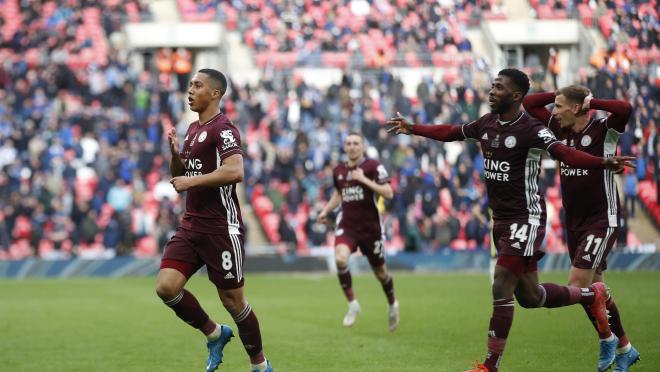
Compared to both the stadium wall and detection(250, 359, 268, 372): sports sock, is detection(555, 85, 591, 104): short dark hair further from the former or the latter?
the stadium wall

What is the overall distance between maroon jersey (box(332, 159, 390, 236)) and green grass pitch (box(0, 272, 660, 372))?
1385mm

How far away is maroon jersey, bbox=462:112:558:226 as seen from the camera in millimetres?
9438

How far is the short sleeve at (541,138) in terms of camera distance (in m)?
9.23

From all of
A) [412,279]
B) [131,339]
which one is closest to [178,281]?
[131,339]

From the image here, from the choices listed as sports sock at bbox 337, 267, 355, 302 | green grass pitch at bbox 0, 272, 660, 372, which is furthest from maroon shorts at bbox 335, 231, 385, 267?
green grass pitch at bbox 0, 272, 660, 372

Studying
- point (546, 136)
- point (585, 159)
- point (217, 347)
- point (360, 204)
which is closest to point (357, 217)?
point (360, 204)

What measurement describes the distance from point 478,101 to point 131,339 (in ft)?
62.9

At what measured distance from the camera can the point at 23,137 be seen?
32.7 metres

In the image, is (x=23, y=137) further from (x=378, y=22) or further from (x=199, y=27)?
(x=378, y=22)

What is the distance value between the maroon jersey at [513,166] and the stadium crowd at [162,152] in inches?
671

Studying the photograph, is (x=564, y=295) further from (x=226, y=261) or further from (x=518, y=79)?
(x=226, y=261)

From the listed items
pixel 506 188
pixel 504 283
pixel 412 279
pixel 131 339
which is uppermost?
pixel 506 188

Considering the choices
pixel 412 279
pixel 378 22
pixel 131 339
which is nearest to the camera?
pixel 131 339

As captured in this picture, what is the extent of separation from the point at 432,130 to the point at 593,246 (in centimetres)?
198
